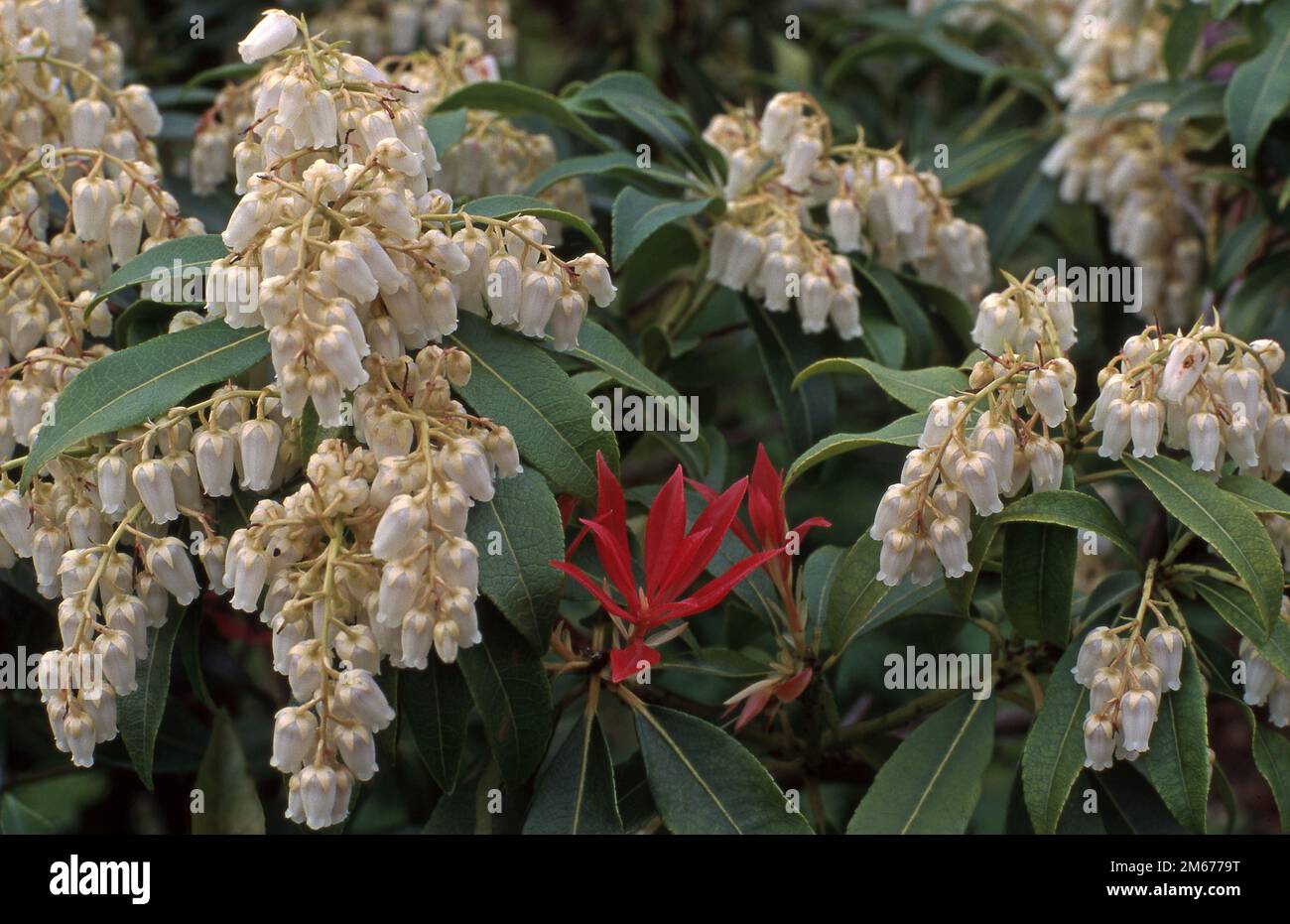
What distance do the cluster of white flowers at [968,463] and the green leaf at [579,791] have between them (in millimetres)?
440

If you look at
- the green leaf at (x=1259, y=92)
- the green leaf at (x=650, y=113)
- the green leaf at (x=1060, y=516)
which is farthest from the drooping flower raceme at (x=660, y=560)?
the green leaf at (x=1259, y=92)

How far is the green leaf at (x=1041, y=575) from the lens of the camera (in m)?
1.68

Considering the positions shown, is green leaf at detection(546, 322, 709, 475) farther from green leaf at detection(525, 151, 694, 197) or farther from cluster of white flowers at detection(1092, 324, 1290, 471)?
cluster of white flowers at detection(1092, 324, 1290, 471)

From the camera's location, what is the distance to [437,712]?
166 centimetres

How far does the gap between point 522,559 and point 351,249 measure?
1.33ft

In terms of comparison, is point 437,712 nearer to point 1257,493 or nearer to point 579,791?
point 579,791

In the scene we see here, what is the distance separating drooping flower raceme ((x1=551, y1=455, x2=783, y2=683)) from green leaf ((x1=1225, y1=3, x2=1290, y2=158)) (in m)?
1.31

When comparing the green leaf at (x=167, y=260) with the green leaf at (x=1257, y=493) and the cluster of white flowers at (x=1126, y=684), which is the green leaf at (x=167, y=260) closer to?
the cluster of white flowers at (x=1126, y=684)

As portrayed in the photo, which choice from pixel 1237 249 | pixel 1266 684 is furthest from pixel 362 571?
pixel 1237 249

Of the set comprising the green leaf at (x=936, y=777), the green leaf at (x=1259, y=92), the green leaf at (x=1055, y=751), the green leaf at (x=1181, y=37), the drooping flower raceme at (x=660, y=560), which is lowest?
the green leaf at (x=936, y=777)

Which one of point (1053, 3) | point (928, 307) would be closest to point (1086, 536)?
point (928, 307)

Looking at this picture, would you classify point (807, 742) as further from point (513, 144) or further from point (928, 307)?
point (513, 144)

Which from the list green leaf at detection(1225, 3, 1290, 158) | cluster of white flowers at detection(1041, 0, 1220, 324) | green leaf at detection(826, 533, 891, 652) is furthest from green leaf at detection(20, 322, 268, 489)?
cluster of white flowers at detection(1041, 0, 1220, 324)

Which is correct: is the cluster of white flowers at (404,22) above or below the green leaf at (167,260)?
above
